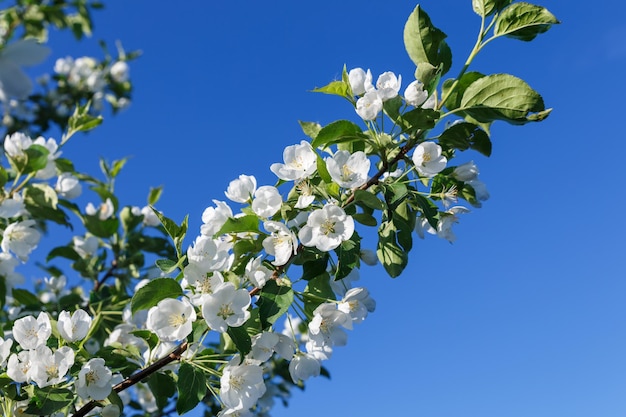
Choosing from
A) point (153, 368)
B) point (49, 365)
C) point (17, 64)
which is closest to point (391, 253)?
point (153, 368)

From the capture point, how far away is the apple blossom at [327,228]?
5.82ft

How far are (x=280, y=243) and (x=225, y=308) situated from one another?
0.80 feet

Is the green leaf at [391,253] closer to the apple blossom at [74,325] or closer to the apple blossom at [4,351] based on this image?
the apple blossom at [74,325]

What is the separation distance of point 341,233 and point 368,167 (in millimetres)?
211

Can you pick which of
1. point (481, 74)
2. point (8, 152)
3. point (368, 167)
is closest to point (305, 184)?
point (368, 167)

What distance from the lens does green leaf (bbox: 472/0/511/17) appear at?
6.42 ft

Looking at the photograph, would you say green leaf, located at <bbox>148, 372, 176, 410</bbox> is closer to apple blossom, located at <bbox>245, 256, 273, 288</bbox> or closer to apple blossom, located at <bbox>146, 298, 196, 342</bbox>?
apple blossom, located at <bbox>146, 298, 196, 342</bbox>

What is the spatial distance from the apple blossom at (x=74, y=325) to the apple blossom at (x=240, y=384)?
1.59 ft

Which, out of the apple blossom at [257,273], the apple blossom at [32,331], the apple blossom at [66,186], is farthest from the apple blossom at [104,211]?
the apple blossom at [257,273]

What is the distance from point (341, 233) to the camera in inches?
70.5

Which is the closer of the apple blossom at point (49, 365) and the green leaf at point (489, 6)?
the apple blossom at point (49, 365)

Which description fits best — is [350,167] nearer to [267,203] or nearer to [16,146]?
[267,203]

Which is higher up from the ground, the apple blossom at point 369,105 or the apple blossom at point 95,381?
the apple blossom at point 369,105

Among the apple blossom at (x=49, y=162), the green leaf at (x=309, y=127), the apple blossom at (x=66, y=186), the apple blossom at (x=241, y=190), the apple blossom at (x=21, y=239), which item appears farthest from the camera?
the apple blossom at (x=66, y=186)
